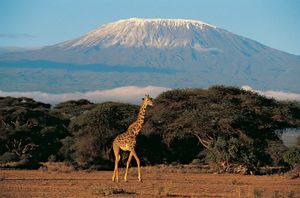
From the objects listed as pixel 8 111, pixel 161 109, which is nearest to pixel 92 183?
pixel 161 109

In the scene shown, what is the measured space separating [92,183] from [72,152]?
48.4ft

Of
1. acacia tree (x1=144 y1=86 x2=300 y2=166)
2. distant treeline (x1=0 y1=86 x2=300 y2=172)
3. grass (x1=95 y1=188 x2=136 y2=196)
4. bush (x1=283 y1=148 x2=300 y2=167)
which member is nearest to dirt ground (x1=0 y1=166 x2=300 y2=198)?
grass (x1=95 y1=188 x2=136 y2=196)

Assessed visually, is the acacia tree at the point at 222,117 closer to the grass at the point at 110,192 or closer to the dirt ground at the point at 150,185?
the dirt ground at the point at 150,185

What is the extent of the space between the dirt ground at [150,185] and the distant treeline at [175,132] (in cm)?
346

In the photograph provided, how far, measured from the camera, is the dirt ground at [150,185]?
24469 millimetres

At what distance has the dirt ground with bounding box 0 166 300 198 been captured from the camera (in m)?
24.5

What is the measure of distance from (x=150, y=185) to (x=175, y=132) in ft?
49.3

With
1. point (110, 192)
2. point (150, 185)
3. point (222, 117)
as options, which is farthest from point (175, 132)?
point (110, 192)

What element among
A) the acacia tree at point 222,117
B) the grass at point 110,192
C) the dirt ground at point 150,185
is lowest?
the dirt ground at point 150,185

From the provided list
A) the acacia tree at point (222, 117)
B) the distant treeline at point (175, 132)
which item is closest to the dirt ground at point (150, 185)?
the distant treeline at point (175, 132)

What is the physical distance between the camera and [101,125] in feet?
139

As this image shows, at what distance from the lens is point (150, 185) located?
92.4 feet

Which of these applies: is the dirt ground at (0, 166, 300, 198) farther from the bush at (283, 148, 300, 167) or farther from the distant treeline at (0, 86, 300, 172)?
the distant treeline at (0, 86, 300, 172)

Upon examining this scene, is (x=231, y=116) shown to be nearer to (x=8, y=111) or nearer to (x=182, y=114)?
(x=182, y=114)
